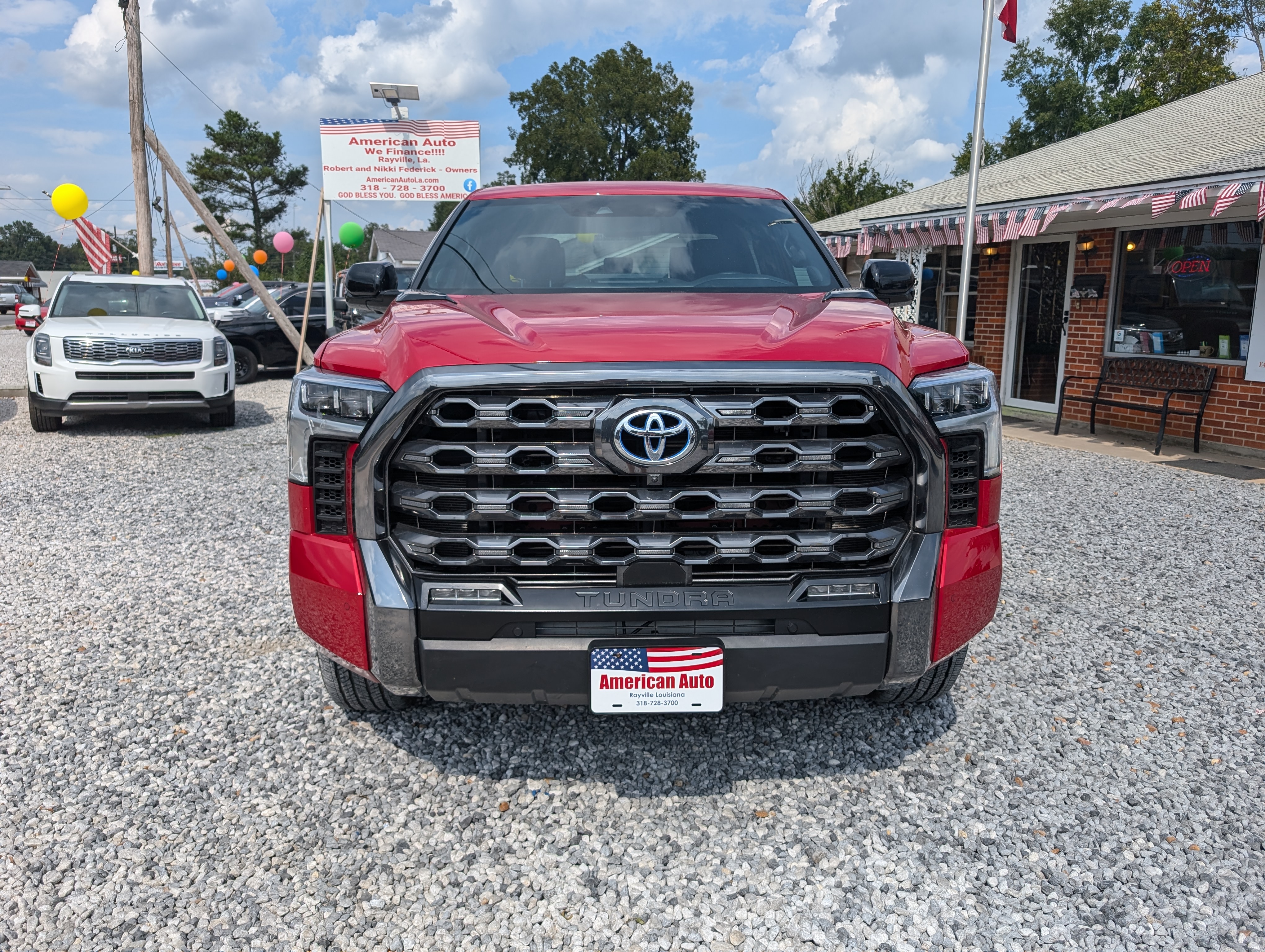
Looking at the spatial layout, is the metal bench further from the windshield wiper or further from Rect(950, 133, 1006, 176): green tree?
Rect(950, 133, 1006, 176): green tree

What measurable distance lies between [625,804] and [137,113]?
16.7m

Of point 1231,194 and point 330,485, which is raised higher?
point 1231,194

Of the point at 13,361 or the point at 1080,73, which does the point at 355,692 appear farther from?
the point at 1080,73

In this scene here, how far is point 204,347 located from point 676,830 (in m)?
9.08

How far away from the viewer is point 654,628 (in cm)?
236

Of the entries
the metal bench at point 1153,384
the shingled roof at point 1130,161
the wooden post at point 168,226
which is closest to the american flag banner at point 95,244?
the wooden post at point 168,226

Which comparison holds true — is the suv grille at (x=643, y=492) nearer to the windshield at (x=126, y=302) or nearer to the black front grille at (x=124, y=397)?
the black front grille at (x=124, y=397)

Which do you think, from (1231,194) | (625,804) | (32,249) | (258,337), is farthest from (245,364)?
(32,249)

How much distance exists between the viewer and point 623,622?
2.35 meters

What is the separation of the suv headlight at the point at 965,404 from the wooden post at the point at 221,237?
13111 mm

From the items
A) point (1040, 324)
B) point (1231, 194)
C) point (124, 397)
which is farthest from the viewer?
point (1040, 324)

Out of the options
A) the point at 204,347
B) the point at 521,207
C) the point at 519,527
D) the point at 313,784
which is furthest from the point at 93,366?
the point at 519,527

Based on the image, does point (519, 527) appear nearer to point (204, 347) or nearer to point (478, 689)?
point (478, 689)

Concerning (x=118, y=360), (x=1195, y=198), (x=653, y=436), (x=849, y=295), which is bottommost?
(x=118, y=360)
